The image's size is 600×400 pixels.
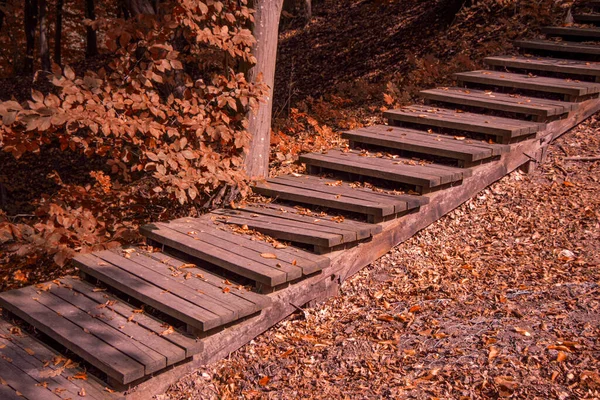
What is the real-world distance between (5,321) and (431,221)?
4009mm

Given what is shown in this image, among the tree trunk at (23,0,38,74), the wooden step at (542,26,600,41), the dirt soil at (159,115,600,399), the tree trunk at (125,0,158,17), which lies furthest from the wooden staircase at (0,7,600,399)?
the tree trunk at (23,0,38,74)

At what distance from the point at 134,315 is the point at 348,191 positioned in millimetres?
2526

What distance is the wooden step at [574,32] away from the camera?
30.9 feet

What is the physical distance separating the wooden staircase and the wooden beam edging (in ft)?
0.04

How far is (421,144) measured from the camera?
7.11 metres

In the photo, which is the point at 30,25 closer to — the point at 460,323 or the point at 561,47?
the point at 561,47

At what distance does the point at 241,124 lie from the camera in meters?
7.00

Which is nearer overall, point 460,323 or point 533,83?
point 460,323

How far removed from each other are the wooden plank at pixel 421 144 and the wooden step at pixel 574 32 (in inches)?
142

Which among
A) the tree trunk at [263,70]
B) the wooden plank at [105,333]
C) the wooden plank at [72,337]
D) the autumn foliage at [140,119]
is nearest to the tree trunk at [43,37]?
the autumn foliage at [140,119]

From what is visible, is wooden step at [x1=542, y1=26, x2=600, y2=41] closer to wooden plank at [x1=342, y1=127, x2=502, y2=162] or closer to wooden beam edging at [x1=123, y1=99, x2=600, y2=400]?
wooden beam edging at [x1=123, y1=99, x2=600, y2=400]

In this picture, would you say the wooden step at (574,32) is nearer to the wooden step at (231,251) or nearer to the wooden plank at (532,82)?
the wooden plank at (532,82)

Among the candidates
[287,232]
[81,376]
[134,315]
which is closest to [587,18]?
[287,232]

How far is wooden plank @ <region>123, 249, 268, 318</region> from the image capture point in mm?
4973
